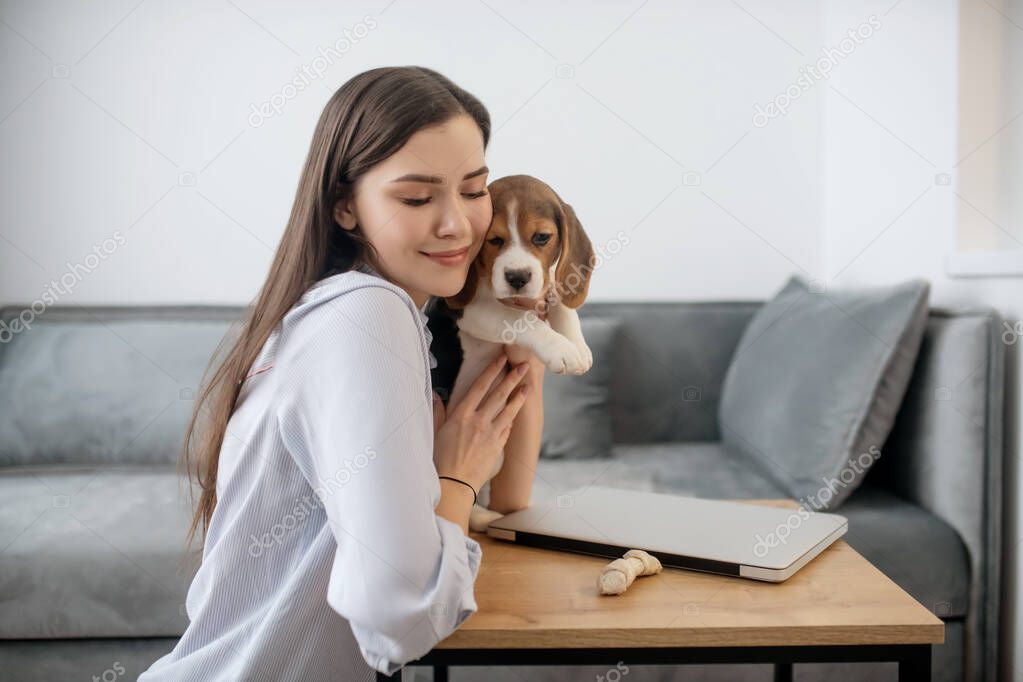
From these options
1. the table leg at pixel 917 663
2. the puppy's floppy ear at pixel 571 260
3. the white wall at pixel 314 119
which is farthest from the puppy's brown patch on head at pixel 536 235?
the white wall at pixel 314 119

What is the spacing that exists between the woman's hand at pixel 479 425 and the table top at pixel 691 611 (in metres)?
0.12

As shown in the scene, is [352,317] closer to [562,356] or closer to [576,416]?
[562,356]

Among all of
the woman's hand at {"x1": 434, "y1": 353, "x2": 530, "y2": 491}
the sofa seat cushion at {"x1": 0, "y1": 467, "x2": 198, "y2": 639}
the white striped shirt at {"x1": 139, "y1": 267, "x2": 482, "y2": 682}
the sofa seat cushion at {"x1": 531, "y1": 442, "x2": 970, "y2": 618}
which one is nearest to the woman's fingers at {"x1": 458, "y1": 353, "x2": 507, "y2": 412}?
the woman's hand at {"x1": 434, "y1": 353, "x2": 530, "y2": 491}

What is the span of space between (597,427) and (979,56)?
130 centimetres

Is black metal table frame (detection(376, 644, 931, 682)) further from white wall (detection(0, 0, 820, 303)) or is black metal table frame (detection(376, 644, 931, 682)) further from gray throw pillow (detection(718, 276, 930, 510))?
white wall (detection(0, 0, 820, 303))

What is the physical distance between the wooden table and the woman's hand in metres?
0.16

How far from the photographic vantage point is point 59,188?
2.69 meters

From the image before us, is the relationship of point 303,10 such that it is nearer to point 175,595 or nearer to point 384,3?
point 384,3

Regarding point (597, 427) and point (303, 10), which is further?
point (303, 10)

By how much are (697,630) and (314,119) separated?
232cm

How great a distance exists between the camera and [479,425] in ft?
3.41

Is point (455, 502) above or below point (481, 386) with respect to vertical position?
below

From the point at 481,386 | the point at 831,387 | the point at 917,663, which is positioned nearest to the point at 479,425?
the point at 481,386

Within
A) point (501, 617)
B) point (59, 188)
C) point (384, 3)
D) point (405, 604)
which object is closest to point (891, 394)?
point (501, 617)
